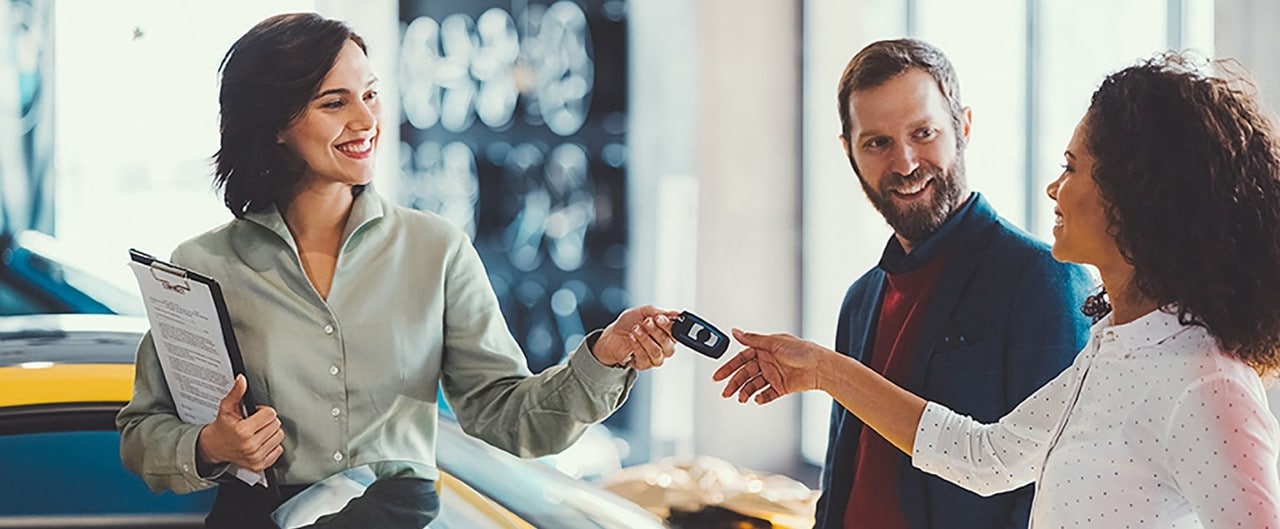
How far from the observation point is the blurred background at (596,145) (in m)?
5.00

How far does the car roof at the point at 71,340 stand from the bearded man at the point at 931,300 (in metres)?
0.97

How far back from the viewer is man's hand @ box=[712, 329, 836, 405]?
189cm

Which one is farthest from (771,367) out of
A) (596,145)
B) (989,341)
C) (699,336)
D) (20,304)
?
(596,145)

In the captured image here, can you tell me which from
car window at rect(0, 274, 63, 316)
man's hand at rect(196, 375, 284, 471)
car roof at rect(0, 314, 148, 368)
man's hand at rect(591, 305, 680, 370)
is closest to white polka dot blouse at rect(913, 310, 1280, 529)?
man's hand at rect(591, 305, 680, 370)

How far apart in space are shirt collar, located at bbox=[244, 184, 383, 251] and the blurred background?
3.15m

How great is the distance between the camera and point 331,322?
1774 millimetres

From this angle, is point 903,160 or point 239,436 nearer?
point 239,436

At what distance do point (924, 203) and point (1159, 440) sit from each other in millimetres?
719

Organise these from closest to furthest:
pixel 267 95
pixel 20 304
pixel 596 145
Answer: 1. pixel 267 95
2. pixel 20 304
3. pixel 596 145

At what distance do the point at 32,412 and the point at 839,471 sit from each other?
1038 mm

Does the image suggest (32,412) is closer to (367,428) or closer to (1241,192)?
(367,428)

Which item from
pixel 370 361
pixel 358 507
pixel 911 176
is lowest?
pixel 358 507

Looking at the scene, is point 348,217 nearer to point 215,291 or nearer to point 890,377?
point 215,291

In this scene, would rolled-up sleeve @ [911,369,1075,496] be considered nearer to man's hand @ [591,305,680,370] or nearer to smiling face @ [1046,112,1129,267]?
smiling face @ [1046,112,1129,267]
